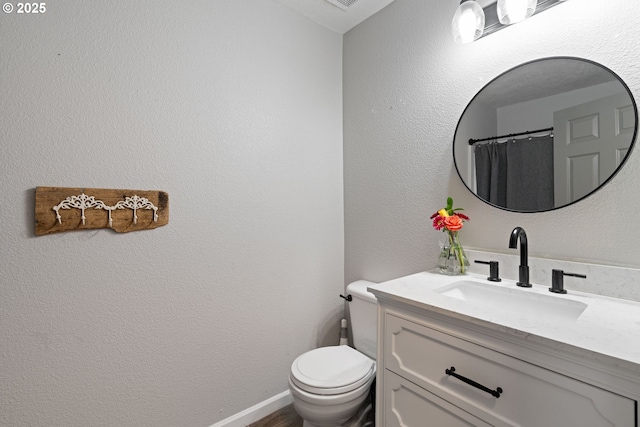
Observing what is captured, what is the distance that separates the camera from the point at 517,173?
4.02 feet

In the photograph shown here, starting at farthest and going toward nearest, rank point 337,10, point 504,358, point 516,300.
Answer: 1. point 337,10
2. point 516,300
3. point 504,358

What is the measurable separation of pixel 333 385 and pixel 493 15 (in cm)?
177

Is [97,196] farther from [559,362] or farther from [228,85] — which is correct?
[559,362]

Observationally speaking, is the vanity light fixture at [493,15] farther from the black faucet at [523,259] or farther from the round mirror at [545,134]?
the black faucet at [523,259]

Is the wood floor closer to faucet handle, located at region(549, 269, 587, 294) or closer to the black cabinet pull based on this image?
the black cabinet pull

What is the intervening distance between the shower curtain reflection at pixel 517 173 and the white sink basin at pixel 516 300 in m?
0.36

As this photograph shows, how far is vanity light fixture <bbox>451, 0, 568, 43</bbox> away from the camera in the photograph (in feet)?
3.71

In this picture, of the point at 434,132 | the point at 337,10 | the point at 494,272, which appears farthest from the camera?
the point at 337,10

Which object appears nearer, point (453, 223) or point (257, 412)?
point (453, 223)

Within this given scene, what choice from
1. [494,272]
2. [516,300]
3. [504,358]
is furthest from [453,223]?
[504,358]

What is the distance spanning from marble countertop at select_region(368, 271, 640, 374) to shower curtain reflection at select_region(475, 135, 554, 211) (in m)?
0.35

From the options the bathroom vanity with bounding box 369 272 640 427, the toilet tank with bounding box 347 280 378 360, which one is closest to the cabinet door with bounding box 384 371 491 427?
the bathroom vanity with bounding box 369 272 640 427

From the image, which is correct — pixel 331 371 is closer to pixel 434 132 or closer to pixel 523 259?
pixel 523 259

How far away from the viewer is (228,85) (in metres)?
1.51
